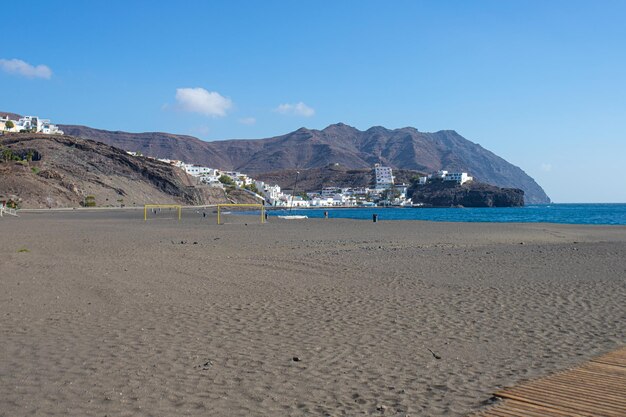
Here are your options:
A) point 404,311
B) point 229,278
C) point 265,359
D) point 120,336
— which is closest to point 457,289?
point 404,311

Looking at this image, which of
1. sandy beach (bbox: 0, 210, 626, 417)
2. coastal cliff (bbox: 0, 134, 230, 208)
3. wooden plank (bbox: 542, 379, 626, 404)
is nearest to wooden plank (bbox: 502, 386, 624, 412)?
wooden plank (bbox: 542, 379, 626, 404)

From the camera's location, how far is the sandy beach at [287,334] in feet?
17.1

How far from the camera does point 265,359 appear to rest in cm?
647

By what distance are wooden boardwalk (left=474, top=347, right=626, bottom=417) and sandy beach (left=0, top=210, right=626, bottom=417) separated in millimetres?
277

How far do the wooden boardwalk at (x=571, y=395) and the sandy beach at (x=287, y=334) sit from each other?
0.91ft

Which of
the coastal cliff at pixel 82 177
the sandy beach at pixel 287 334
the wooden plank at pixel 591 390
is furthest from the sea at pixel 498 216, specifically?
the wooden plank at pixel 591 390

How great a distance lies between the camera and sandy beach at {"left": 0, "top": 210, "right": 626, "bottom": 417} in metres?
5.21

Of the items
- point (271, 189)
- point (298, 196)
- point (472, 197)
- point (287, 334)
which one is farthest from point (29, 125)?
point (287, 334)

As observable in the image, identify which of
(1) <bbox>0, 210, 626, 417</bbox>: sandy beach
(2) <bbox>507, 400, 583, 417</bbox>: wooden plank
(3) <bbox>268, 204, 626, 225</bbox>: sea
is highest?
(3) <bbox>268, 204, 626, 225</bbox>: sea

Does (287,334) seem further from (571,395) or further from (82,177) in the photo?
(82,177)

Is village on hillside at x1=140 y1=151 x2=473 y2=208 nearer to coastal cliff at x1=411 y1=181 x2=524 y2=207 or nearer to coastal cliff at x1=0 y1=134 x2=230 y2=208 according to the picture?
coastal cliff at x1=411 y1=181 x2=524 y2=207

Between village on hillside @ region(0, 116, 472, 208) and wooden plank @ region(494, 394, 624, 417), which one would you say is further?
village on hillside @ region(0, 116, 472, 208)

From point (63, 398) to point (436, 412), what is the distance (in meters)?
3.37

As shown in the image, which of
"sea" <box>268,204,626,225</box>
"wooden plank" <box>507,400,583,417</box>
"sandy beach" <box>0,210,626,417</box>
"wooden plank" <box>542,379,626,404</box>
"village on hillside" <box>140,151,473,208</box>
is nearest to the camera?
"wooden plank" <box>507,400,583,417</box>
